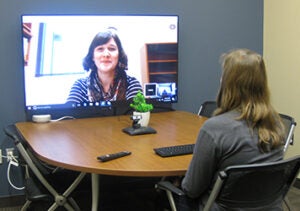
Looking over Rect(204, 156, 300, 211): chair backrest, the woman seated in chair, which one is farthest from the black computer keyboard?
Rect(204, 156, 300, 211): chair backrest

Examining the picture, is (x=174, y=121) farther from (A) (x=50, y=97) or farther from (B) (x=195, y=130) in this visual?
(A) (x=50, y=97)

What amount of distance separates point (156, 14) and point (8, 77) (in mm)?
1475

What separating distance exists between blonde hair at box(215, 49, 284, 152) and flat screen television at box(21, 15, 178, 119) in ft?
6.11

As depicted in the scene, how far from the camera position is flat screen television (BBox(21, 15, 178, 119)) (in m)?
3.48

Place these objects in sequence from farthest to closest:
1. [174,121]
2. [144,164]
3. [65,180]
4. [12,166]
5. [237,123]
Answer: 1. [12,166]
2. [174,121]
3. [65,180]
4. [144,164]
5. [237,123]

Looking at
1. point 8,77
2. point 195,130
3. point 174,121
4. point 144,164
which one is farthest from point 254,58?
point 8,77

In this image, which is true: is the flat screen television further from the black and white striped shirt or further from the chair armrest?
the chair armrest

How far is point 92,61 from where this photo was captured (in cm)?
362

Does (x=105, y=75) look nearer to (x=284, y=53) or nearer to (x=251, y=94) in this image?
(x=284, y=53)

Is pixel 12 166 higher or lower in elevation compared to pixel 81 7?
lower

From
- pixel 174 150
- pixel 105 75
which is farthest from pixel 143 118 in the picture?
pixel 105 75

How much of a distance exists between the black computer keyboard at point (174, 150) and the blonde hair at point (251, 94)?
0.49 meters

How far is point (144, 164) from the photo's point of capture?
215cm

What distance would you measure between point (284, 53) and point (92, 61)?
1.95 metres
